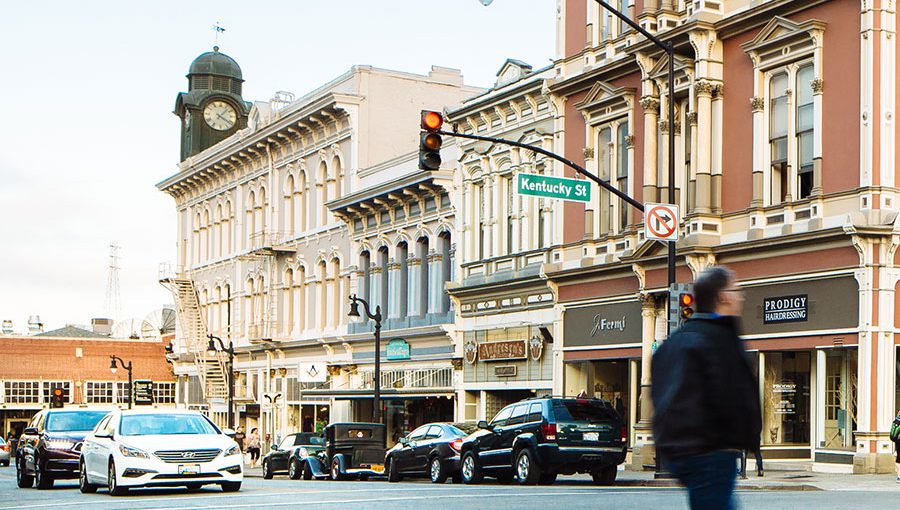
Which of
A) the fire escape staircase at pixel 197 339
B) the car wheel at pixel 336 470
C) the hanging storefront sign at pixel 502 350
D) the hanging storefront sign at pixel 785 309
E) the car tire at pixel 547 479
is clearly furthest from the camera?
the fire escape staircase at pixel 197 339

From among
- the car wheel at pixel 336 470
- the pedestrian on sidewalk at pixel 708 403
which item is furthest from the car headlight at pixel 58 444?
the pedestrian on sidewalk at pixel 708 403

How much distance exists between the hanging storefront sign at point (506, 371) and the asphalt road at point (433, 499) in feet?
54.7

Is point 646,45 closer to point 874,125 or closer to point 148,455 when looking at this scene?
point 874,125

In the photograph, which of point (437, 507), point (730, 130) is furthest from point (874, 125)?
point (437, 507)

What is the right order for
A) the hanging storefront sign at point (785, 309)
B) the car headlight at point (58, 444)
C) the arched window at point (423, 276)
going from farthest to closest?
the arched window at point (423, 276)
the hanging storefront sign at point (785, 309)
the car headlight at point (58, 444)

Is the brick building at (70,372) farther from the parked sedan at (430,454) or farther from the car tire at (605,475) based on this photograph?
the car tire at (605,475)

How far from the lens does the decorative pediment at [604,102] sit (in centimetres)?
3384

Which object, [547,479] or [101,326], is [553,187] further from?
[101,326]

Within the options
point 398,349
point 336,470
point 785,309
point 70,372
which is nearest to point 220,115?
point 398,349

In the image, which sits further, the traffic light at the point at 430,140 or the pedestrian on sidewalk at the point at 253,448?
the pedestrian on sidewalk at the point at 253,448

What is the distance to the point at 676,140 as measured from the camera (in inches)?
1240

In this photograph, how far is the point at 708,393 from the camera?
719 centimetres

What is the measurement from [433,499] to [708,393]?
40.4 ft

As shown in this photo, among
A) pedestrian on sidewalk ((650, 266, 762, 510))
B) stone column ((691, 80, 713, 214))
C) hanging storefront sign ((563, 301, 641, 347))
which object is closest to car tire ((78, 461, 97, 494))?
stone column ((691, 80, 713, 214))
